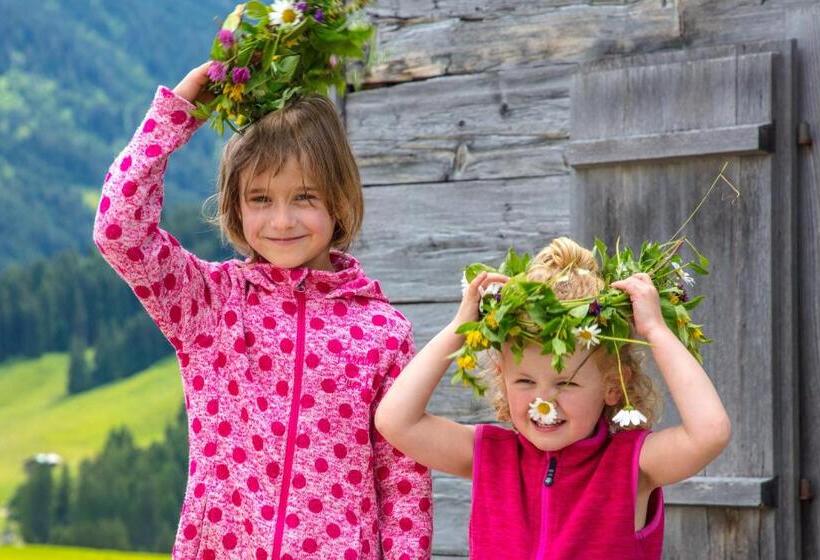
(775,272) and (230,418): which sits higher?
(775,272)

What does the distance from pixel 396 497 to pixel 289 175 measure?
742 millimetres

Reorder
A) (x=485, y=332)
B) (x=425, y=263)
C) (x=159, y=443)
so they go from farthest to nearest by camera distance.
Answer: (x=159, y=443)
(x=425, y=263)
(x=485, y=332)

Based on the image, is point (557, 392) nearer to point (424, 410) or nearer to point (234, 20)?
point (424, 410)

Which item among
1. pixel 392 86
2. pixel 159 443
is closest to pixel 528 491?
pixel 392 86

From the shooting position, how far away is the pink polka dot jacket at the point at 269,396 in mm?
2838

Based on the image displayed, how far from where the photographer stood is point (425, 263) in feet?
15.4

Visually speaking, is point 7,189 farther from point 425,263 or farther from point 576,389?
point 576,389

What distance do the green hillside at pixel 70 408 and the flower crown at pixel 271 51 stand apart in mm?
12943

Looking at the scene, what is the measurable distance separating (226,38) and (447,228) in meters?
1.88

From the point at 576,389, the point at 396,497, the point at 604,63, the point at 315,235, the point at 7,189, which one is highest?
the point at 7,189

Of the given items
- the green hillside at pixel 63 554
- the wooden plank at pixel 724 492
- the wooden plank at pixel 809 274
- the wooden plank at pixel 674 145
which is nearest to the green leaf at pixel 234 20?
the wooden plank at pixel 674 145

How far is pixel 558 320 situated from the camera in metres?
2.59

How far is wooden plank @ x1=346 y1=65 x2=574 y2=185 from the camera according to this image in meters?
4.46

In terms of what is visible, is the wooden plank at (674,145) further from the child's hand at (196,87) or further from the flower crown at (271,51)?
the child's hand at (196,87)
